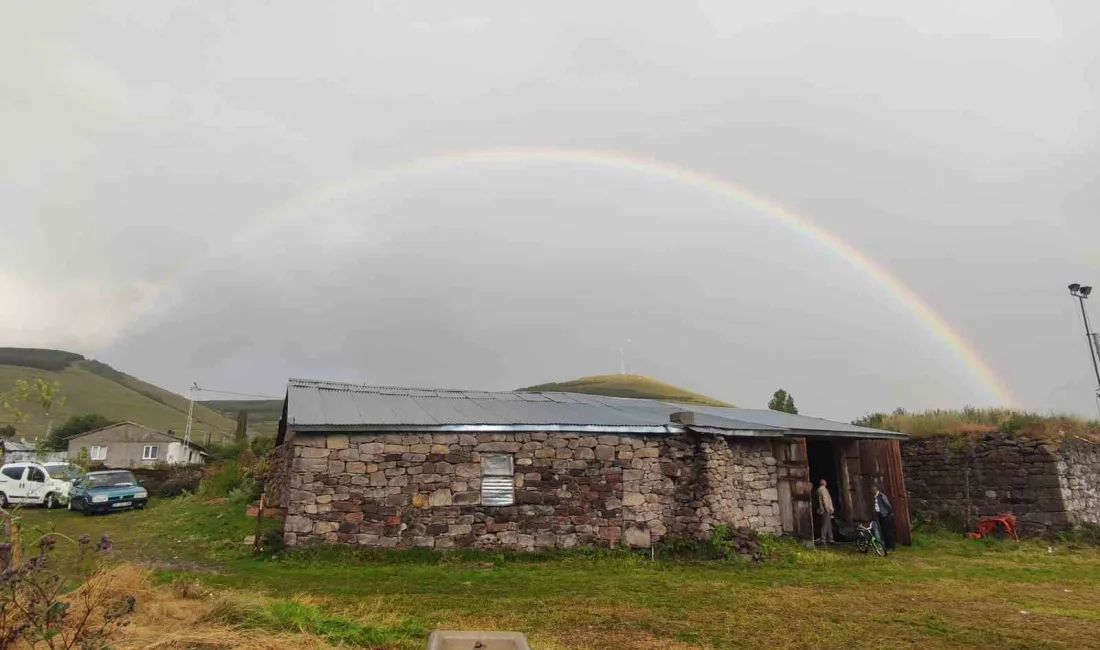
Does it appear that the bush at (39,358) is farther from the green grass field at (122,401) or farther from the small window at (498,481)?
the small window at (498,481)

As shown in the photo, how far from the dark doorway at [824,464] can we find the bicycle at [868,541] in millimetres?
2826

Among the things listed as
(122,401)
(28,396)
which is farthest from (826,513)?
(122,401)

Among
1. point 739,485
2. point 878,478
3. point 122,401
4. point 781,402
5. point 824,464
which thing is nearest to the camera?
point 739,485

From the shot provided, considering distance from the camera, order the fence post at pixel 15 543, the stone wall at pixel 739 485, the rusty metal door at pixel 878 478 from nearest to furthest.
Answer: the fence post at pixel 15 543 < the stone wall at pixel 739 485 < the rusty metal door at pixel 878 478

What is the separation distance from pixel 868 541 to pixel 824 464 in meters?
4.56

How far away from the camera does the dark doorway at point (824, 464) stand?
1786cm

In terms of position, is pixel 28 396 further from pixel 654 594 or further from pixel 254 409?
pixel 254 409

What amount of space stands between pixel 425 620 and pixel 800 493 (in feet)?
34.8

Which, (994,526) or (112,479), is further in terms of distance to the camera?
(112,479)

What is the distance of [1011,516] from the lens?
16.7 m

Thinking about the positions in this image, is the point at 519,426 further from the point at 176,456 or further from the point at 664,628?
the point at 176,456

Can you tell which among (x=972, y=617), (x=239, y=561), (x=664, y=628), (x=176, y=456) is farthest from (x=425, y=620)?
(x=176, y=456)

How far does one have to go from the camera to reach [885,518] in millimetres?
15094

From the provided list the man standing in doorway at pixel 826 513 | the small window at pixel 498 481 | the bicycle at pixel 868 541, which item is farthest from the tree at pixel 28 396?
the bicycle at pixel 868 541
